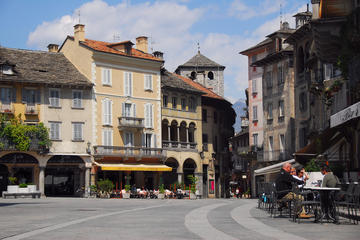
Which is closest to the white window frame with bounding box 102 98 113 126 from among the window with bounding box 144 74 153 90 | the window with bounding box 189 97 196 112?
the window with bounding box 144 74 153 90

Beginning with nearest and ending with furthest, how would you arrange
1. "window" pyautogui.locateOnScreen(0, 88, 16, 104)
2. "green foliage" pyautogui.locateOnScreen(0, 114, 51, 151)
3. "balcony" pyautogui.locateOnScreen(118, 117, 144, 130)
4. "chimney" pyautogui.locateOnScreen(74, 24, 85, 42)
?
"green foliage" pyautogui.locateOnScreen(0, 114, 51, 151) → "window" pyautogui.locateOnScreen(0, 88, 16, 104) → "balcony" pyautogui.locateOnScreen(118, 117, 144, 130) → "chimney" pyautogui.locateOnScreen(74, 24, 85, 42)

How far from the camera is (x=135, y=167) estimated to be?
5894 cm

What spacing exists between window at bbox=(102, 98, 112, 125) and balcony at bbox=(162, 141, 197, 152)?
7.65 meters

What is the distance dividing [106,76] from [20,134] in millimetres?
10625

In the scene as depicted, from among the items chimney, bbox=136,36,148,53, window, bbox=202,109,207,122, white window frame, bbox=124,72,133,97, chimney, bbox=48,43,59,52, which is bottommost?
window, bbox=202,109,207,122

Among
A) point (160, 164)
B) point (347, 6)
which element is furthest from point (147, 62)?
point (347, 6)

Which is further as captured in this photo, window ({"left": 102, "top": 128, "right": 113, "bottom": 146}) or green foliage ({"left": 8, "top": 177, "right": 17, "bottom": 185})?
window ({"left": 102, "top": 128, "right": 113, "bottom": 146})

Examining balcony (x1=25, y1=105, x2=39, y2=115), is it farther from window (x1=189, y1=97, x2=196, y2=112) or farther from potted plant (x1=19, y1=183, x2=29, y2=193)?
window (x1=189, y1=97, x2=196, y2=112)

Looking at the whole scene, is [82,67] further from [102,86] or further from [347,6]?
[347,6]

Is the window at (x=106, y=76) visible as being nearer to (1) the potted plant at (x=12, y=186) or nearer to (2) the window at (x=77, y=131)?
(2) the window at (x=77, y=131)

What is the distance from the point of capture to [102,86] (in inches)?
2325

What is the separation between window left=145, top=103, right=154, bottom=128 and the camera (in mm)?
62094

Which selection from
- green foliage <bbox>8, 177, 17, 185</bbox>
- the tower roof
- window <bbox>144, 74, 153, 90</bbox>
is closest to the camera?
green foliage <bbox>8, 177, 17, 185</bbox>

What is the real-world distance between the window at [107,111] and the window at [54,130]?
4690mm
